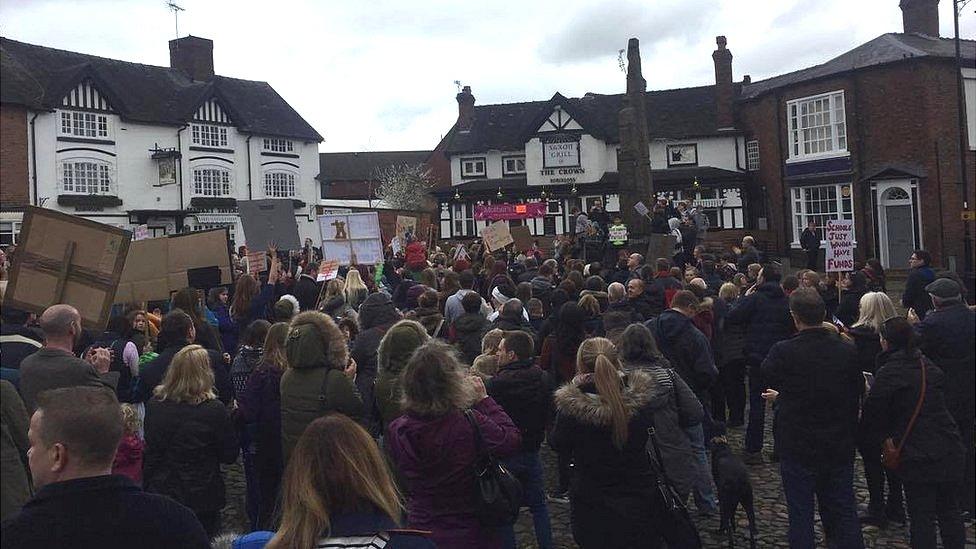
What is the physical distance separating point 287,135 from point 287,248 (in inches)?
1243

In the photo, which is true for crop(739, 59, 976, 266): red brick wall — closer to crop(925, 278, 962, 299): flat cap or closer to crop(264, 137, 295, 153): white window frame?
crop(925, 278, 962, 299): flat cap

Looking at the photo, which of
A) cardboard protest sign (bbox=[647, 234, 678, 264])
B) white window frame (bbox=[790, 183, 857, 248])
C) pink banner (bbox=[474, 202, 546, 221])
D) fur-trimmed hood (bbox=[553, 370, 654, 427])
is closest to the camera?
fur-trimmed hood (bbox=[553, 370, 654, 427])

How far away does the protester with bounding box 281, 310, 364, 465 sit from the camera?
5.30m

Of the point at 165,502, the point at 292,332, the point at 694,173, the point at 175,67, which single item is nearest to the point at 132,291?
the point at 292,332

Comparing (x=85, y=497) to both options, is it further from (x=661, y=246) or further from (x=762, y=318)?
(x=661, y=246)

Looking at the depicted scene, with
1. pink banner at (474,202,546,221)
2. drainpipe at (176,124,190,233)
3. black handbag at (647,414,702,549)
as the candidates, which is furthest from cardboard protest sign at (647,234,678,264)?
drainpipe at (176,124,190,233)

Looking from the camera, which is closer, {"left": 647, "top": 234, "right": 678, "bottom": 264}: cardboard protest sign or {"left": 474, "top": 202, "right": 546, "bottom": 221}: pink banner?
{"left": 647, "top": 234, "right": 678, "bottom": 264}: cardboard protest sign

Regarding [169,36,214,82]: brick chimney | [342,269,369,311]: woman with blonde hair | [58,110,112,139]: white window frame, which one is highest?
[169,36,214,82]: brick chimney

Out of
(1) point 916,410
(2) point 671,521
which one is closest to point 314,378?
(2) point 671,521

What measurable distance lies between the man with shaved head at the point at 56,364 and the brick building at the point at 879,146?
25.6 meters

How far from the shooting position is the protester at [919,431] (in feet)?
17.0

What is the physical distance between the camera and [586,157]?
42.5 m

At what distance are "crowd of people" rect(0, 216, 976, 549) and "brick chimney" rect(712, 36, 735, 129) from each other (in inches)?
1360

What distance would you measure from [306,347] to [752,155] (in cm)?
3769
